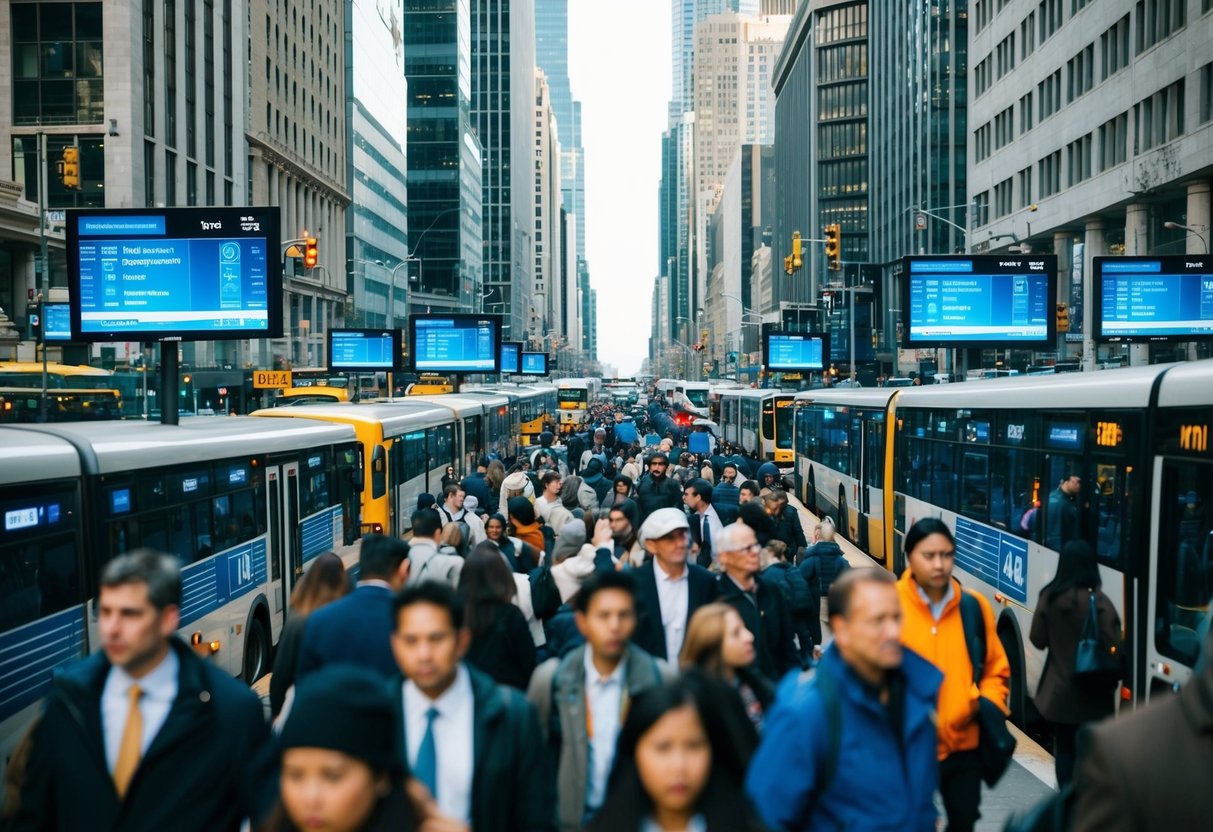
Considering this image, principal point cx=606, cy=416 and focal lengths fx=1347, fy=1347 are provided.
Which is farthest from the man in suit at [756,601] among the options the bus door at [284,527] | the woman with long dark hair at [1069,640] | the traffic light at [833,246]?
the traffic light at [833,246]

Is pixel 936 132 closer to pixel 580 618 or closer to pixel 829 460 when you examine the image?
pixel 829 460

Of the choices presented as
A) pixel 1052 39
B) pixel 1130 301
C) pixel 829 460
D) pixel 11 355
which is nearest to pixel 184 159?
pixel 11 355

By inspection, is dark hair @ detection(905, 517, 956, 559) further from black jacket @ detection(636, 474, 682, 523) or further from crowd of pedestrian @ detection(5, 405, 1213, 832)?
black jacket @ detection(636, 474, 682, 523)

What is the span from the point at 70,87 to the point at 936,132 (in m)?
65.8

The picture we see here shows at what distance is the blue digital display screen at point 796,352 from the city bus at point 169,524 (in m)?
44.0

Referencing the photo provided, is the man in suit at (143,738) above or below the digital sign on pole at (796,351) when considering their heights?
below

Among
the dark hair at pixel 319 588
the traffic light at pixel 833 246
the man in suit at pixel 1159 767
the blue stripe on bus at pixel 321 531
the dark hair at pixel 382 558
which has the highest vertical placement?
the traffic light at pixel 833 246

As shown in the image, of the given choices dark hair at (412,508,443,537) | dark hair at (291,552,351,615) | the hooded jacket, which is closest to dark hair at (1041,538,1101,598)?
the hooded jacket

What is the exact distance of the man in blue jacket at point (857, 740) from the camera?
4391mm

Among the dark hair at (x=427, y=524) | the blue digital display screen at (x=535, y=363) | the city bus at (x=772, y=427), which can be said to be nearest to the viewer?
the dark hair at (x=427, y=524)

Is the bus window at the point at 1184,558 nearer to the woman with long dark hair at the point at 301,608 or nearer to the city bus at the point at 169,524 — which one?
the woman with long dark hair at the point at 301,608

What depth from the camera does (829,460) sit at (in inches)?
1179

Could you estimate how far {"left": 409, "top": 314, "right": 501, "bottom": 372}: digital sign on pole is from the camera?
45.3m

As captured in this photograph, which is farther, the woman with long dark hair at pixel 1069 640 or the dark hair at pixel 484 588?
the woman with long dark hair at pixel 1069 640
